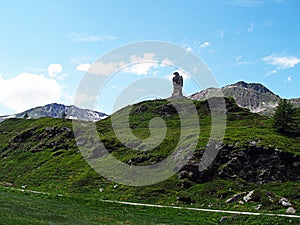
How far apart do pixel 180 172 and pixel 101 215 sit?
1663 inches

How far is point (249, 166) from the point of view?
3519 inches

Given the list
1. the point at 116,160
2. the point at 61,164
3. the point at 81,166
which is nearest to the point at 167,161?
the point at 116,160

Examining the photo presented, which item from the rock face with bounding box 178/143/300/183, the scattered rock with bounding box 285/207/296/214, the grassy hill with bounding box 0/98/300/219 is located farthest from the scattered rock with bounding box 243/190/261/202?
the rock face with bounding box 178/143/300/183

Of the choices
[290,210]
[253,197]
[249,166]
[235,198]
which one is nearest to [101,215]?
[290,210]

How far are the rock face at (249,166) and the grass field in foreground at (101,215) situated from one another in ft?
90.9

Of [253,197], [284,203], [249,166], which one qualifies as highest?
[249,166]

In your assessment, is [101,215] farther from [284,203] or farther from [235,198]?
[235,198]

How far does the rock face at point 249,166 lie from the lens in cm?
8481

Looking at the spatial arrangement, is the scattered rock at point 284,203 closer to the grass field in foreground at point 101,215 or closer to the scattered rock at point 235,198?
the scattered rock at point 235,198

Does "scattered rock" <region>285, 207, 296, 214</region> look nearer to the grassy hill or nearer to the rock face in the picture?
the grassy hill

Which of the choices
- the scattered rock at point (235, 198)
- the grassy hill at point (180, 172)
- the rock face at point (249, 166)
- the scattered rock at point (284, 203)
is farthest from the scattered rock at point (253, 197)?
the rock face at point (249, 166)

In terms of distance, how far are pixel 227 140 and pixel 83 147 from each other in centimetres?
5125

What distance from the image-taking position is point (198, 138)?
105 meters

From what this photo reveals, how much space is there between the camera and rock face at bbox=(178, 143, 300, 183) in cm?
8481
